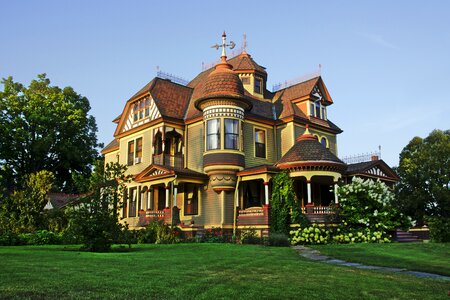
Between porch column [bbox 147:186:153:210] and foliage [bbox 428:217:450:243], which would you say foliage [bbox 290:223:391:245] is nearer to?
foliage [bbox 428:217:450:243]

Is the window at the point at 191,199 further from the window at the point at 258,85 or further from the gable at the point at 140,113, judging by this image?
the window at the point at 258,85

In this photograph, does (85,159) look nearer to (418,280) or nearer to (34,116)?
(34,116)

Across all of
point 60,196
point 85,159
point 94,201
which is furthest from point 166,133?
point 85,159

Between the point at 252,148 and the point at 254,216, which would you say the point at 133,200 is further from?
the point at 254,216

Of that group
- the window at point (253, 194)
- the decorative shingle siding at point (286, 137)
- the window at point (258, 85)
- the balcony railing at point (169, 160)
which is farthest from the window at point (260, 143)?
the balcony railing at point (169, 160)

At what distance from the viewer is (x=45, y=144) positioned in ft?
134

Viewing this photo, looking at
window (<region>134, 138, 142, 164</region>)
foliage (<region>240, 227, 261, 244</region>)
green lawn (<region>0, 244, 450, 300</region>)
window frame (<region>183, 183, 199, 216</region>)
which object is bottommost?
green lawn (<region>0, 244, 450, 300</region>)

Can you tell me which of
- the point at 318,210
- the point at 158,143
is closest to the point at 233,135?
the point at 158,143

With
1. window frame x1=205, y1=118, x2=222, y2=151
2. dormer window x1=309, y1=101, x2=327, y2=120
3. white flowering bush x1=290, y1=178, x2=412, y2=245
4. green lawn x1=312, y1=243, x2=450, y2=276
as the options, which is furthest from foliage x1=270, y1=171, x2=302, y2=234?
dormer window x1=309, y1=101, x2=327, y2=120

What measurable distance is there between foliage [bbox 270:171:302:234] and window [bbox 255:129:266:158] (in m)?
4.06

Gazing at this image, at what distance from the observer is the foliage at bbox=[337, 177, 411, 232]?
890 inches

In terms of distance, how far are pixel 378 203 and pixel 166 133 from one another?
45.9ft

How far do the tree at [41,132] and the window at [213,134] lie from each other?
20.6m

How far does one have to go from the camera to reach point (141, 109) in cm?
3070
